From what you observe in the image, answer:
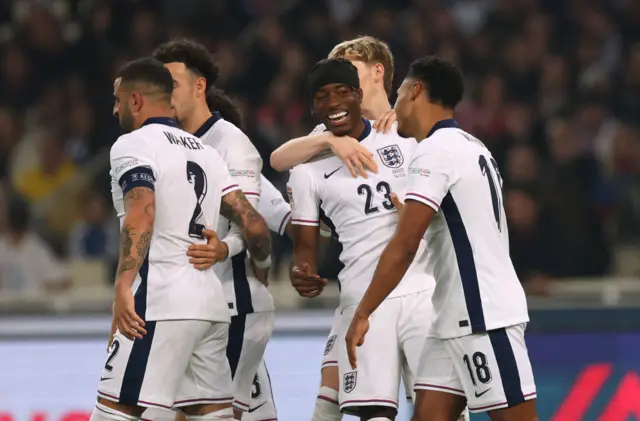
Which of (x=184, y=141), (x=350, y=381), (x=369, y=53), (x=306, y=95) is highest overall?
(x=306, y=95)

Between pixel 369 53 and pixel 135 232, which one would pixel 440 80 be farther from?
pixel 135 232

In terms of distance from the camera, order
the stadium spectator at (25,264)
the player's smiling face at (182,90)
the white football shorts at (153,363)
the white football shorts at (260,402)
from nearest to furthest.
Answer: the white football shorts at (153,363), the player's smiling face at (182,90), the white football shorts at (260,402), the stadium spectator at (25,264)

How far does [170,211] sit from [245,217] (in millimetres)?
469

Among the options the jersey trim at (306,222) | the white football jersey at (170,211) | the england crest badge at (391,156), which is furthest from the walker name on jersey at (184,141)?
the england crest badge at (391,156)

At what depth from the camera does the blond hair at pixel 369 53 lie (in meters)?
5.85

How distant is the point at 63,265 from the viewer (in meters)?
9.02

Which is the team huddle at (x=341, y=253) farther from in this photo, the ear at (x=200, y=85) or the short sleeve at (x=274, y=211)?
the short sleeve at (x=274, y=211)

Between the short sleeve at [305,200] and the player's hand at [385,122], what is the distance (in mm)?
369

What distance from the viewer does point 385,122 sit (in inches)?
221

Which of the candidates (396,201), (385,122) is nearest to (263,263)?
(396,201)

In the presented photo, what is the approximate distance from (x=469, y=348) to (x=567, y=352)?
2.59 m

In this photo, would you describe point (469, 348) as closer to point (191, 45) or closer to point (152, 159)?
point (152, 159)

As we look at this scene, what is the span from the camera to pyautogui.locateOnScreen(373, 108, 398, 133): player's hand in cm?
561

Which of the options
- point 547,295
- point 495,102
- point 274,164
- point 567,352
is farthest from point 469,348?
point 495,102
